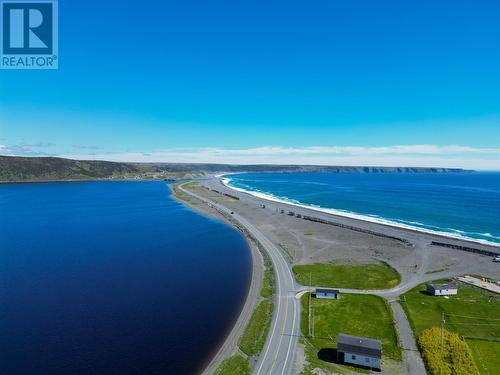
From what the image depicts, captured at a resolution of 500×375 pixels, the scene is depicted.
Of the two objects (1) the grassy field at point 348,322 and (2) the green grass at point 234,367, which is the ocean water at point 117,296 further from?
(1) the grassy field at point 348,322

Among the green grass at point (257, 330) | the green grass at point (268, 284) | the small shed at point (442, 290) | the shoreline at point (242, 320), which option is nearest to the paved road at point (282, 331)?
the green grass at point (257, 330)

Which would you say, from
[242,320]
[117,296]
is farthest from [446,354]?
[117,296]

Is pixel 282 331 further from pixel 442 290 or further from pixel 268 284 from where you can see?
pixel 442 290

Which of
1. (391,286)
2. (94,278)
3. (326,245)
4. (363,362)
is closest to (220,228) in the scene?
(326,245)

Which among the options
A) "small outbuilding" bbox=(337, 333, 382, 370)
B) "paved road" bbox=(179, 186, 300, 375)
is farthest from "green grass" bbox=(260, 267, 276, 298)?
"small outbuilding" bbox=(337, 333, 382, 370)

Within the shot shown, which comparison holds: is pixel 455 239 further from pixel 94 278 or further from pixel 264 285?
pixel 94 278

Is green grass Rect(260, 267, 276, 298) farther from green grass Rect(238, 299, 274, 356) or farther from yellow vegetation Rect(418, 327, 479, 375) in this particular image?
yellow vegetation Rect(418, 327, 479, 375)
